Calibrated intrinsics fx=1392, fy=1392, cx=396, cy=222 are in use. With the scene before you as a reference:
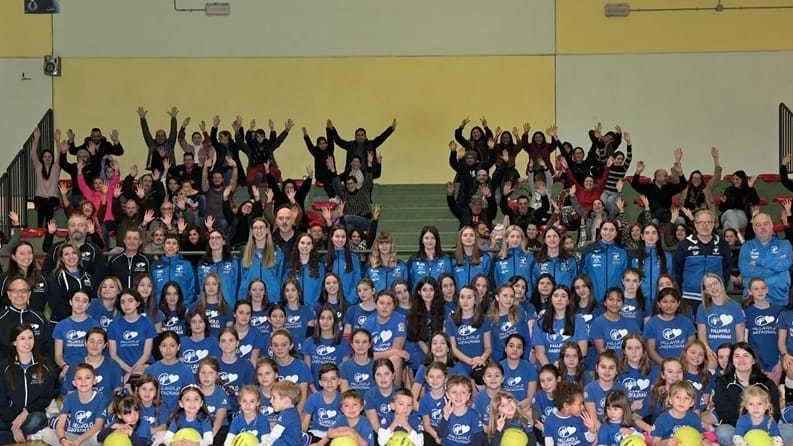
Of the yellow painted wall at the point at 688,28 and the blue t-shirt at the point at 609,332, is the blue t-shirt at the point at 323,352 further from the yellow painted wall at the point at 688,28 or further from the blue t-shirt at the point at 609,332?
the yellow painted wall at the point at 688,28

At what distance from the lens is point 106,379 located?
1325 centimetres

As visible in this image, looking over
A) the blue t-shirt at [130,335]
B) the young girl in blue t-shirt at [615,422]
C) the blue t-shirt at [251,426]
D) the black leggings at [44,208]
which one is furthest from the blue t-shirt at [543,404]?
the black leggings at [44,208]

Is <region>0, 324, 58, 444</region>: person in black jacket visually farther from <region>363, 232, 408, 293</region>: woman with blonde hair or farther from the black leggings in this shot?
the black leggings

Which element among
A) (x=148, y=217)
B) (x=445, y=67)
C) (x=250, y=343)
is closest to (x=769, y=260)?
(x=250, y=343)

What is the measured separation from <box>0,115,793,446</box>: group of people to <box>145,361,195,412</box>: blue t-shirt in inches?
0.6

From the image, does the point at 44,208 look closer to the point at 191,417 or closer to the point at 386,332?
the point at 386,332

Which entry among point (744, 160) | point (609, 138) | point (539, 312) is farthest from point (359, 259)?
point (744, 160)

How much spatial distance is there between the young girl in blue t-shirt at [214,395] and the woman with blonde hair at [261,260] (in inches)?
79.5

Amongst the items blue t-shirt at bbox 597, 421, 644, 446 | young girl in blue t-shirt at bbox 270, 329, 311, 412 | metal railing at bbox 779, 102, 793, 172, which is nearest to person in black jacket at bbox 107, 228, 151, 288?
young girl in blue t-shirt at bbox 270, 329, 311, 412

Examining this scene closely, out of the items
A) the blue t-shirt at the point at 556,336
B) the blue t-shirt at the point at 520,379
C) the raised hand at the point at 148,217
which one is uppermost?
the raised hand at the point at 148,217

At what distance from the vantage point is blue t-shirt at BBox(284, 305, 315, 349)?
14.2 metres

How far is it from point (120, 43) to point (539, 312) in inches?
446

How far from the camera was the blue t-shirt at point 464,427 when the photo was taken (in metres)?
12.5

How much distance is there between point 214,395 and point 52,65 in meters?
11.6
